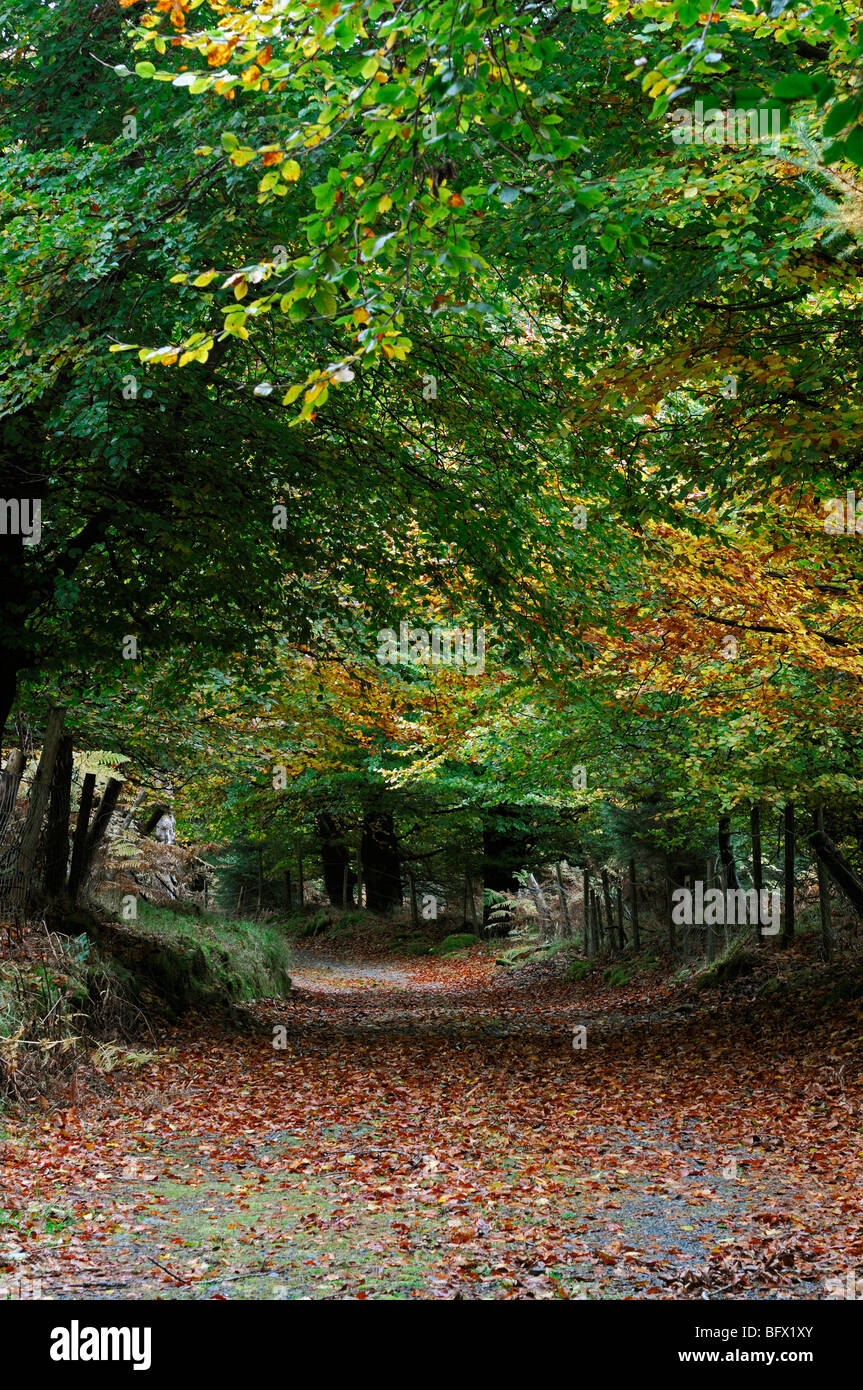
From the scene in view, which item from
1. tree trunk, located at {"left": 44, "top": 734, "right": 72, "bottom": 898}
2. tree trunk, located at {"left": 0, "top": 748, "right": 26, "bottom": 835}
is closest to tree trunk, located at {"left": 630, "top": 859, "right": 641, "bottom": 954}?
tree trunk, located at {"left": 44, "top": 734, "right": 72, "bottom": 898}

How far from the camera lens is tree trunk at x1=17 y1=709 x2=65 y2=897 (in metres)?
11.4

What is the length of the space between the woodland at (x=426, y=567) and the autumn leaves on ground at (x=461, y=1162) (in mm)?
50

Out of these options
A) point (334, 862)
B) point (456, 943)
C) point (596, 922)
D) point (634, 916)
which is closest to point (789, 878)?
point (634, 916)

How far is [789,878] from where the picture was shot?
49.1 ft

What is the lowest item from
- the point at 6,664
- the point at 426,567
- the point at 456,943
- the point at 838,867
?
the point at 456,943

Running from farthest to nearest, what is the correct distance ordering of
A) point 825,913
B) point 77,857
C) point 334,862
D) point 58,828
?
point 334,862
point 825,913
point 77,857
point 58,828

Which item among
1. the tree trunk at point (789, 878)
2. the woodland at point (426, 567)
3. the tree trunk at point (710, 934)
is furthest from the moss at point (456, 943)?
the tree trunk at point (789, 878)

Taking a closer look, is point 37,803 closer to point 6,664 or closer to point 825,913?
point 6,664

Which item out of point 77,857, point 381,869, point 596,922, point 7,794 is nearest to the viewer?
point 7,794

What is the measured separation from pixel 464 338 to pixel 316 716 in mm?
6519

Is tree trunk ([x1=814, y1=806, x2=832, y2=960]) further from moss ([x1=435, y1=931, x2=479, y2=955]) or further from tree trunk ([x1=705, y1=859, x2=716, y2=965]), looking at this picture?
moss ([x1=435, y1=931, x2=479, y2=955])

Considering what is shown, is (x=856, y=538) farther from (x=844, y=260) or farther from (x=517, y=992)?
(x=517, y=992)

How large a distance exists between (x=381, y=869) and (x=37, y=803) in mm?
20951

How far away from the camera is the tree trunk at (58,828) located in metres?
11.9
